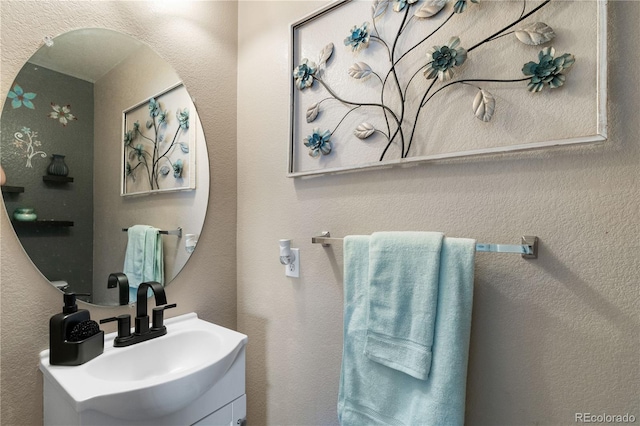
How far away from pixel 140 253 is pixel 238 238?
0.42 meters

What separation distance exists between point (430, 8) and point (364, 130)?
1.27 feet

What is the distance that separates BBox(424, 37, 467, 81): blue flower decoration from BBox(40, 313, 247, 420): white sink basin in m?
1.04

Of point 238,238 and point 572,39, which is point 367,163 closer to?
point 572,39

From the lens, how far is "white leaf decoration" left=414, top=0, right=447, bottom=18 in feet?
2.85

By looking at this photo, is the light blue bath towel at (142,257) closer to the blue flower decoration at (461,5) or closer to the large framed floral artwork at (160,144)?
the large framed floral artwork at (160,144)

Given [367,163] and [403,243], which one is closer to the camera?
[403,243]

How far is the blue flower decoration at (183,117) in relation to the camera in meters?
1.22

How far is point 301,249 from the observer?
1.20m

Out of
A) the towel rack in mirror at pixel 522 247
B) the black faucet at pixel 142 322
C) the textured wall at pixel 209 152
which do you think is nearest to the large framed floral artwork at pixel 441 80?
the towel rack in mirror at pixel 522 247

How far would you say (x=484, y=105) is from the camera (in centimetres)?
81

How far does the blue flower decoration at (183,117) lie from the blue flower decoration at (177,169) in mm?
148

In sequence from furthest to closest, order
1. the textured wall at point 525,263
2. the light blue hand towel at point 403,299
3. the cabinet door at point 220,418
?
the cabinet door at point 220,418 < the light blue hand towel at point 403,299 < the textured wall at point 525,263

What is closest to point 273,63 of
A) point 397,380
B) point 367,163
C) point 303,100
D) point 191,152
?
point 303,100

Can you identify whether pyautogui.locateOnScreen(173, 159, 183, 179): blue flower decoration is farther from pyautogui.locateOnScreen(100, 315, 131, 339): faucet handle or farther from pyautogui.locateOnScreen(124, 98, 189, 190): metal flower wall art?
pyautogui.locateOnScreen(100, 315, 131, 339): faucet handle
